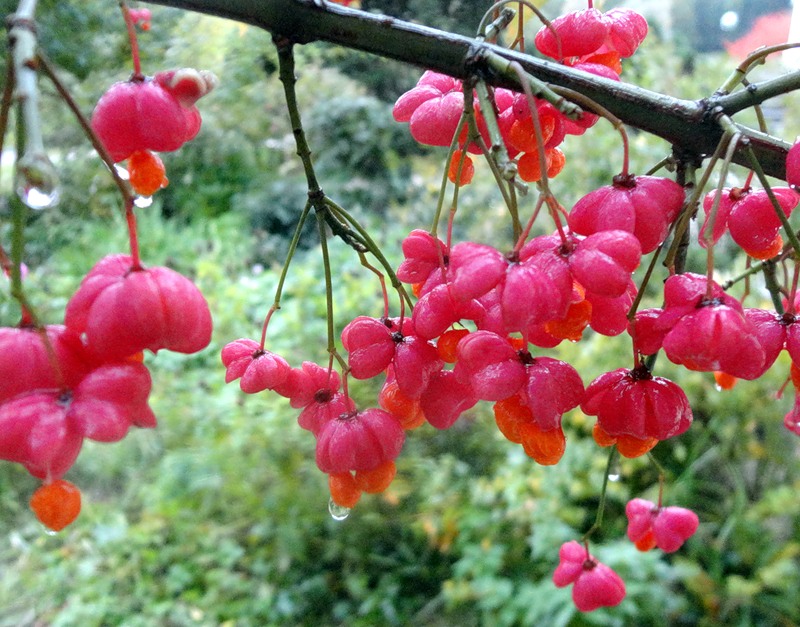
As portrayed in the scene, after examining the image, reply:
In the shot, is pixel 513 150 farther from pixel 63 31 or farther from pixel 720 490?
pixel 720 490

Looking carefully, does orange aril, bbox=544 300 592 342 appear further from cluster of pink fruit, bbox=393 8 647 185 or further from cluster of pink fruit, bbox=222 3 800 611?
cluster of pink fruit, bbox=393 8 647 185

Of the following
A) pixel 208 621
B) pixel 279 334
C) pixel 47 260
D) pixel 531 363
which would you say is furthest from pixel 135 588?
pixel 531 363

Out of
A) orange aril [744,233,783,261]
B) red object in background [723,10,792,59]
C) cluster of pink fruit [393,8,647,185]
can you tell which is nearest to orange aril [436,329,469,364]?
cluster of pink fruit [393,8,647,185]

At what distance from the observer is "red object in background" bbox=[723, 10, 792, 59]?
2.03m

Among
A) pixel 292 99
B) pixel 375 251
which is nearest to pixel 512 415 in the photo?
pixel 375 251

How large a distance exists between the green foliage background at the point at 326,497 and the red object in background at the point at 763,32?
134 mm

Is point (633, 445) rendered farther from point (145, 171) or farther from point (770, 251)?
point (145, 171)

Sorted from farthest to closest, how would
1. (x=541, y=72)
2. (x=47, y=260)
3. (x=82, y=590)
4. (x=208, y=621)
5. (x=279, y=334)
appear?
(x=47, y=260)
(x=279, y=334)
(x=82, y=590)
(x=208, y=621)
(x=541, y=72)

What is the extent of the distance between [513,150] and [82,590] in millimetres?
1872

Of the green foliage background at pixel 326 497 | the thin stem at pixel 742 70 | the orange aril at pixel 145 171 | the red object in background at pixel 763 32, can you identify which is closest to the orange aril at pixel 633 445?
the thin stem at pixel 742 70

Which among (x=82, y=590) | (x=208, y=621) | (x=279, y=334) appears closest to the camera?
(x=208, y=621)

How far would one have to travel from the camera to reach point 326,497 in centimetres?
172

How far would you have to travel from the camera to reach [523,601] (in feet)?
4.70

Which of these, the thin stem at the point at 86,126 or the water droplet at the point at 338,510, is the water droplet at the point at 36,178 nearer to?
the thin stem at the point at 86,126
